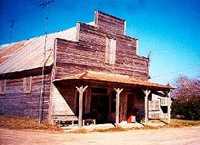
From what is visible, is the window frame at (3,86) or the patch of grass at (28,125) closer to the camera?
the patch of grass at (28,125)

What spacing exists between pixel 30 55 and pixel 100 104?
770 centimetres

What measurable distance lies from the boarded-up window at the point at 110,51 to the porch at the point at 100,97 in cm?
128

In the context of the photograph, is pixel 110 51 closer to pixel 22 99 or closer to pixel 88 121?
pixel 88 121

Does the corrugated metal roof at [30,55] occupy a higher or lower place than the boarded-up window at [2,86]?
higher

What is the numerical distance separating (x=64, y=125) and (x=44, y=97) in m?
2.69

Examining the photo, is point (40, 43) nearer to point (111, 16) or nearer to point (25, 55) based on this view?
point (25, 55)

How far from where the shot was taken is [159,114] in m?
32.0

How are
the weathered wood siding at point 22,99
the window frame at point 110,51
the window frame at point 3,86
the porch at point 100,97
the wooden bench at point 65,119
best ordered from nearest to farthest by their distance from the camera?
the porch at point 100,97 < the wooden bench at point 65,119 < the weathered wood siding at point 22,99 < the window frame at point 110,51 < the window frame at point 3,86

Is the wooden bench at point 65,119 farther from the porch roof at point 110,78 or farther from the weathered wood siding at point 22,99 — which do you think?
the porch roof at point 110,78

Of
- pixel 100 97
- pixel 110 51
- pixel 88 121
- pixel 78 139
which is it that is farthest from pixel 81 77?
pixel 110 51

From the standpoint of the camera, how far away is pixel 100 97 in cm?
2506

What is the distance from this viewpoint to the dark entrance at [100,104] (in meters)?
24.4

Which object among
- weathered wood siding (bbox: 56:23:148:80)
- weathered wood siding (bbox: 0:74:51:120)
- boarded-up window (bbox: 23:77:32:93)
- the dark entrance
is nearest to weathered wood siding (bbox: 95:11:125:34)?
weathered wood siding (bbox: 56:23:148:80)

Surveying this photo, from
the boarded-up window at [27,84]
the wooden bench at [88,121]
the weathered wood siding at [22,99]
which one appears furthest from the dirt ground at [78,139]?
the boarded-up window at [27,84]
